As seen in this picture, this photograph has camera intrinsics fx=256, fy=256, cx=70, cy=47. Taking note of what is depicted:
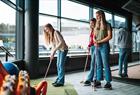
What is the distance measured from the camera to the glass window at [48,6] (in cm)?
785

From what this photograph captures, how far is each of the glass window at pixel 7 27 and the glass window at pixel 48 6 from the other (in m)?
1.28

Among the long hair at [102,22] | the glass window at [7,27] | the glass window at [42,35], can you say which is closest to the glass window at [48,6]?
the glass window at [42,35]

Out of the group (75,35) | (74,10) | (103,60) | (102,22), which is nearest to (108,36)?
(102,22)

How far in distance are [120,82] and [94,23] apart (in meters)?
1.51

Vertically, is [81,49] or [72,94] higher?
[81,49]

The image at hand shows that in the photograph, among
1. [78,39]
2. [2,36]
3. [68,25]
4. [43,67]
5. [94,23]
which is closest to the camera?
[94,23]

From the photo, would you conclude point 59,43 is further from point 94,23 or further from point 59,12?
point 59,12

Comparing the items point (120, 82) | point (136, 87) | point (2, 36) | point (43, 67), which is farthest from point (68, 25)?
point (136, 87)

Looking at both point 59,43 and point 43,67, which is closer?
point 59,43

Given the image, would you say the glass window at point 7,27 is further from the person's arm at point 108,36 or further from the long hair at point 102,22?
the person's arm at point 108,36

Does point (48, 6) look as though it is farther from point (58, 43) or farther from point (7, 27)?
point (58, 43)

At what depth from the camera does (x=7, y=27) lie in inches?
254

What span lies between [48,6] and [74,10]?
153cm

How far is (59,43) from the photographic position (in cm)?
505
